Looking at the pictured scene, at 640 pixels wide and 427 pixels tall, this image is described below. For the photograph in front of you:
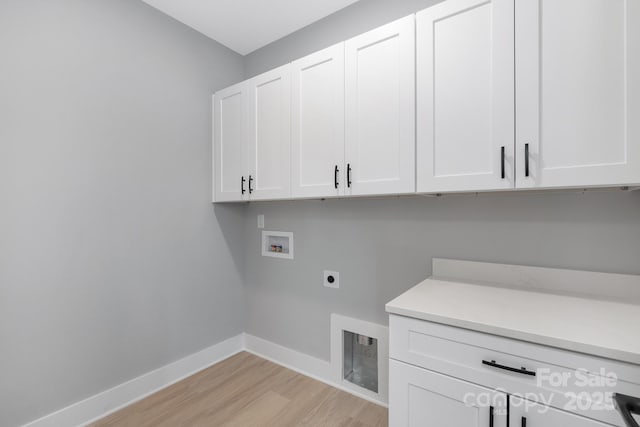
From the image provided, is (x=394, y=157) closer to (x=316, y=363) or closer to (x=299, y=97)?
(x=299, y=97)

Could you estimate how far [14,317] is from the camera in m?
1.47

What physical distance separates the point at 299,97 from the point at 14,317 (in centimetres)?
191

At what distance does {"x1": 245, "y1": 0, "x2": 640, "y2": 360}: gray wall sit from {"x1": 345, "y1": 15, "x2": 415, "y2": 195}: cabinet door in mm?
366

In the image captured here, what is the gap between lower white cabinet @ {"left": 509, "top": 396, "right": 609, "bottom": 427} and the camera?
34.1 inches

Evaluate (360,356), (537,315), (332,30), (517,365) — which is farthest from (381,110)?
(360,356)

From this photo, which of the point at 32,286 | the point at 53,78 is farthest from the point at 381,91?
the point at 32,286

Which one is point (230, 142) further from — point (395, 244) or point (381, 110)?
point (395, 244)

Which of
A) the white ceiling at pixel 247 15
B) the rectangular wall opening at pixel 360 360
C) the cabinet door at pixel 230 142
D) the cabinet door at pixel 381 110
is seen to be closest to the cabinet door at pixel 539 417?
the cabinet door at pixel 381 110

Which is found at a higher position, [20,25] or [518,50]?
[20,25]

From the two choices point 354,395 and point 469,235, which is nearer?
point 469,235

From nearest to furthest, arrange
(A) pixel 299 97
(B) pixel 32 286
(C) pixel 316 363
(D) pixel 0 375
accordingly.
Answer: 1. (D) pixel 0 375
2. (B) pixel 32 286
3. (A) pixel 299 97
4. (C) pixel 316 363

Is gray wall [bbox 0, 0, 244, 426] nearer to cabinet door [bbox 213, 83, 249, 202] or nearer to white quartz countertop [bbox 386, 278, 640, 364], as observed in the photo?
cabinet door [bbox 213, 83, 249, 202]

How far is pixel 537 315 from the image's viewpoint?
107 centimetres

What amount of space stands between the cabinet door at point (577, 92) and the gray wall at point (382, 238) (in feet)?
1.11
